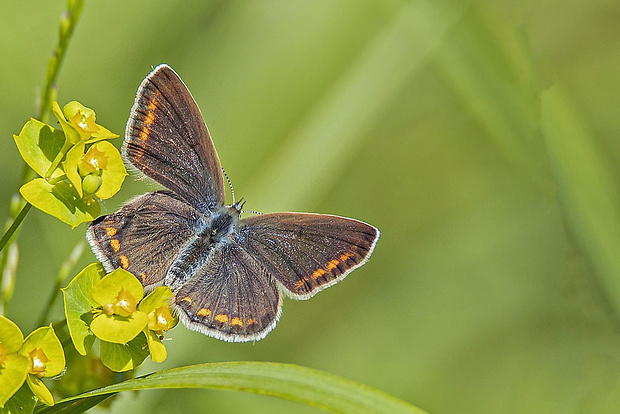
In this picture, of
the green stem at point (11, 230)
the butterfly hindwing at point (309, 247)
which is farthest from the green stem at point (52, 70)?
the butterfly hindwing at point (309, 247)

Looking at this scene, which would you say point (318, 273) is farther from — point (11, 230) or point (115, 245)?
point (11, 230)

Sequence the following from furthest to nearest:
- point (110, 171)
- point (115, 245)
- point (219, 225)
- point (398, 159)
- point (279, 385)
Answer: point (398, 159)
point (219, 225)
point (115, 245)
point (110, 171)
point (279, 385)

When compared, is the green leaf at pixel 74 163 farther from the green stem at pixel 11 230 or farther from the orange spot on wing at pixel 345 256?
the orange spot on wing at pixel 345 256

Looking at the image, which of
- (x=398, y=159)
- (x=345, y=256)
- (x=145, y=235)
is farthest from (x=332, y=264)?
(x=398, y=159)

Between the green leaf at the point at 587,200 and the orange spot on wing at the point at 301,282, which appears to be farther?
the orange spot on wing at the point at 301,282

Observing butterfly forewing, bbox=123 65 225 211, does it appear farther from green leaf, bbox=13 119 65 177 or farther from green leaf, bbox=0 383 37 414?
green leaf, bbox=0 383 37 414
